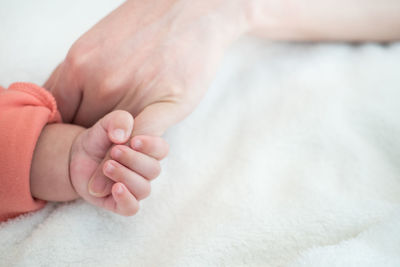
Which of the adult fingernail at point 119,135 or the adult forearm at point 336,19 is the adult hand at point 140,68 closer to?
the adult fingernail at point 119,135

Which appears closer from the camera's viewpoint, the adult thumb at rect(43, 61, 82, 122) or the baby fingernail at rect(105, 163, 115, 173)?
the baby fingernail at rect(105, 163, 115, 173)

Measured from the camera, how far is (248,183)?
1.84 ft

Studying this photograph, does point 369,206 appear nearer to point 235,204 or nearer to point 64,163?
point 235,204

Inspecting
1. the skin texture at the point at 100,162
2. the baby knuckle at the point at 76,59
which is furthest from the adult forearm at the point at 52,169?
the baby knuckle at the point at 76,59

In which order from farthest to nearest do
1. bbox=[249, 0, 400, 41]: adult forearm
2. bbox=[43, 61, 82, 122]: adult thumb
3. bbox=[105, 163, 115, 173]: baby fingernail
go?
bbox=[249, 0, 400, 41]: adult forearm
bbox=[43, 61, 82, 122]: adult thumb
bbox=[105, 163, 115, 173]: baby fingernail

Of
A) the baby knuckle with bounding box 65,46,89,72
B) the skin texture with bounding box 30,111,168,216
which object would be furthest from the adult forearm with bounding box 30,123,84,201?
the baby knuckle with bounding box 65,46,89,72

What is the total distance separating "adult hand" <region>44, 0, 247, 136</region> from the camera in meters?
0.56

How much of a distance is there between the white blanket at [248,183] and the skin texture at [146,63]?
34mm

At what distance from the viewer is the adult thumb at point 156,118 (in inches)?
20.4

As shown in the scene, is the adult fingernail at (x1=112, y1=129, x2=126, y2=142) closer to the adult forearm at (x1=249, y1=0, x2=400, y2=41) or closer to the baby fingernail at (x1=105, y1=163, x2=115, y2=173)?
the baby fingernail at (x1=105, y1=163, x2=115, y2=173)

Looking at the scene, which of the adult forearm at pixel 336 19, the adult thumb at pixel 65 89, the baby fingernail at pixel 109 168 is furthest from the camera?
the adult forearm at pixel 336 19

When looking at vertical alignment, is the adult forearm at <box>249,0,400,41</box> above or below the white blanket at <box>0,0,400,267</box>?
above

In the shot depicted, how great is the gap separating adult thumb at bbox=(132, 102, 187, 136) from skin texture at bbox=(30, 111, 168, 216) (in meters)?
0.03

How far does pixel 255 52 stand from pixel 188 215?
1.50ft
